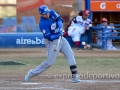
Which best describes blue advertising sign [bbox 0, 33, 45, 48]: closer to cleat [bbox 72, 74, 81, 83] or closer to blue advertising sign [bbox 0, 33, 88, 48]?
blue advertising sign [bbox 0, 33, 88, 48]

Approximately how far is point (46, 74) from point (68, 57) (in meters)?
1.76

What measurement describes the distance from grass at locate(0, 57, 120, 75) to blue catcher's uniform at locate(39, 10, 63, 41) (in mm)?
2241

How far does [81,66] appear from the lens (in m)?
13.0

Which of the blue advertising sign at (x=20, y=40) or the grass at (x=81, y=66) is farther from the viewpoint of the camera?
the blue advertising sign at (x=20, y=40)

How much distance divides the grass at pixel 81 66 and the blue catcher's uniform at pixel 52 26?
7.35 feet

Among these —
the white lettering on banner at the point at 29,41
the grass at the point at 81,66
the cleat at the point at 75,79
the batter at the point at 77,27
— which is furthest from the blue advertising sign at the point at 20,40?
the cleat at the point at 75,79

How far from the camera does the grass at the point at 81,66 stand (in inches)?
470

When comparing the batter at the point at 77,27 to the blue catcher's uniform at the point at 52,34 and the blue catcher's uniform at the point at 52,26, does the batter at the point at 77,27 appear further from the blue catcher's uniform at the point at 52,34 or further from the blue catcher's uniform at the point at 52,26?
the blue catcher's uniform at the point at 52,26

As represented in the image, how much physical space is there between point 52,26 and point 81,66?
3637mm

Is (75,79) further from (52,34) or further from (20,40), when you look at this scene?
(20,40)

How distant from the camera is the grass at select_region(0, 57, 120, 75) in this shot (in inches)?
470

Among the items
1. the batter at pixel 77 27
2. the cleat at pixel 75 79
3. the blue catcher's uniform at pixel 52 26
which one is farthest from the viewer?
the batter at pixel 77 27

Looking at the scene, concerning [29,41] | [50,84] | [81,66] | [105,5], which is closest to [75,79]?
[50,84]

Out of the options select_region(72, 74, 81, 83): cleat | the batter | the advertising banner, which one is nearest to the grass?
select_region(72, 74, 81, 83): cleat
